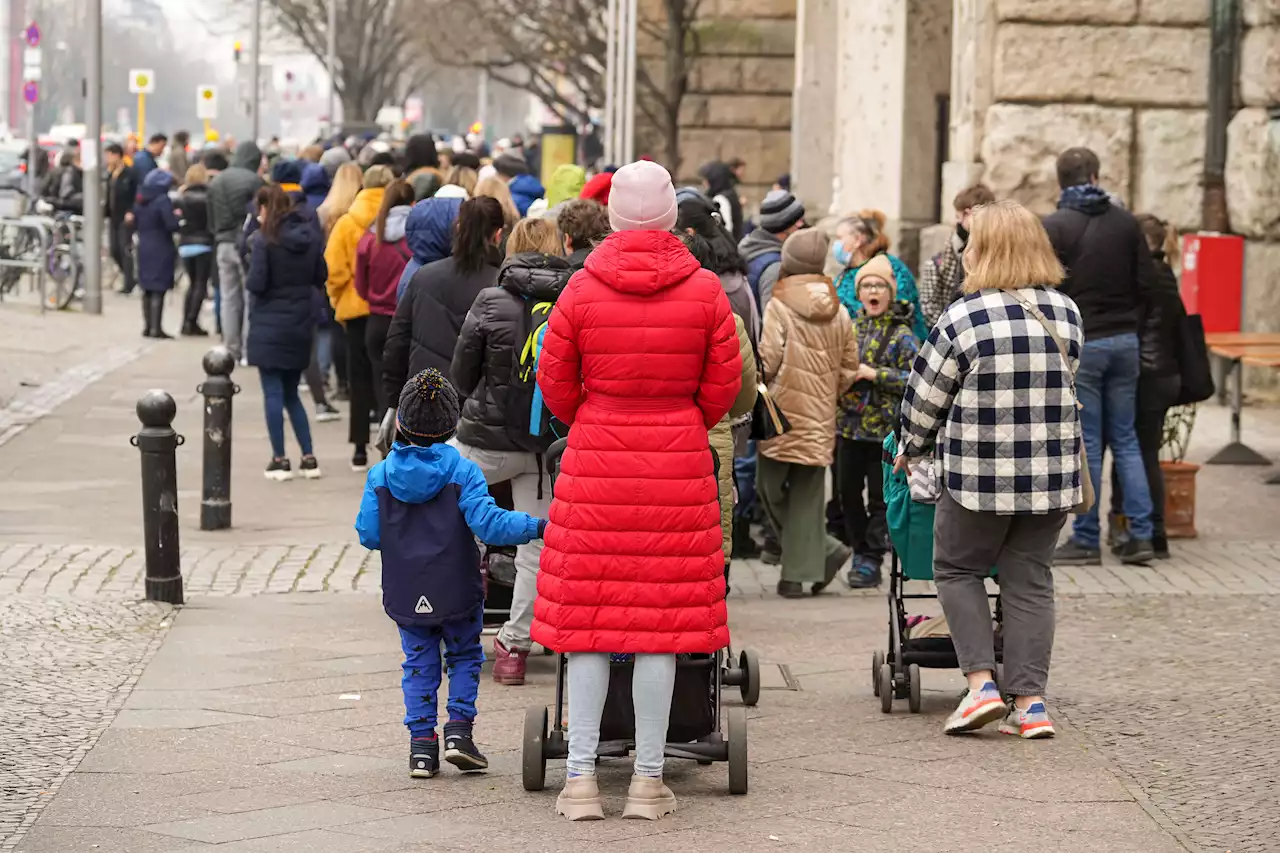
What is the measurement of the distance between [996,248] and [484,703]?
7.66 feet

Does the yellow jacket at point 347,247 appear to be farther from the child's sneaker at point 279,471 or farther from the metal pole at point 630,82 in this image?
the metal pole at point 630,82

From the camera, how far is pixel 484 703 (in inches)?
303

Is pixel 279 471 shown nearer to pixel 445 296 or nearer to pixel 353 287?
pixel 353 287

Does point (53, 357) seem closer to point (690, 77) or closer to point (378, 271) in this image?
point (378, 271)

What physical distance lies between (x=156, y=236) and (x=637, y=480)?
54.2 feet

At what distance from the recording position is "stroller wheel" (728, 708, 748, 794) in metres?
6.39

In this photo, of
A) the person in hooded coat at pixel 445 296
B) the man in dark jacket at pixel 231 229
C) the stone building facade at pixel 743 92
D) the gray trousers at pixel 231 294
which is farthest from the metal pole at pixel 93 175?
the person in hooded coat at pixel 445 296

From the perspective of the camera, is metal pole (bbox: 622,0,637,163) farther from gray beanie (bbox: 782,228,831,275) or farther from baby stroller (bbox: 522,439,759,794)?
baby stroller (bbox: 522,439,759,794)

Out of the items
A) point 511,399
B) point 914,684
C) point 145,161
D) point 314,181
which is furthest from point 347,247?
point 145,161

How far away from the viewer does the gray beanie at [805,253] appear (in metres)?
9.74

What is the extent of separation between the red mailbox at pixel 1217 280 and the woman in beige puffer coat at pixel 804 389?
6576 millimetres

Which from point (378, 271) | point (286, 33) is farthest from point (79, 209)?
point (286, 33)

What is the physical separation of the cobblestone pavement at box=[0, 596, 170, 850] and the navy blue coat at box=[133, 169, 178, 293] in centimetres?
1269

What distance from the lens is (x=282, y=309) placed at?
13016 mm
